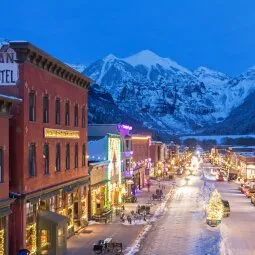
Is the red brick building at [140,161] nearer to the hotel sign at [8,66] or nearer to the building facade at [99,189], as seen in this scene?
the building facade at [99,189]

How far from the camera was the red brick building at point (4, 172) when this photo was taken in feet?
96.6

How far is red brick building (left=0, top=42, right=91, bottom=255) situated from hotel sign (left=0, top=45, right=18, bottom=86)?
8.9 inches

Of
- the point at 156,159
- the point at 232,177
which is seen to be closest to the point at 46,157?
the point at 232,177

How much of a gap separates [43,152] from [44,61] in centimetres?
530

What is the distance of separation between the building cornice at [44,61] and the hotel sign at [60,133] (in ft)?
11.5

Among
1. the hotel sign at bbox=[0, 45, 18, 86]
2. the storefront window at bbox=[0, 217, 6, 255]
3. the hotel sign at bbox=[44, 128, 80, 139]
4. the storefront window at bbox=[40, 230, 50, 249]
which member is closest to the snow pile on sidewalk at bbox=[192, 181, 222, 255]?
the storefront window at bbox=[40, 230, 50, 249]

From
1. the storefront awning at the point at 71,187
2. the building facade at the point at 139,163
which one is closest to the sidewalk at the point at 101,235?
the storefront awning at the point at 71,187

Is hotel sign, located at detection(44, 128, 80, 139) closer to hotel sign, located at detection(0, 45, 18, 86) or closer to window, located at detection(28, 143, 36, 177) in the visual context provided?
window, located at detection(28, 143, 36, 177)

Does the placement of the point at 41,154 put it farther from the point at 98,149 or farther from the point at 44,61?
the point at 98,149

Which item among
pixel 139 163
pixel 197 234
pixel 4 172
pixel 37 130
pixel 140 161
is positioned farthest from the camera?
pixel 140 161

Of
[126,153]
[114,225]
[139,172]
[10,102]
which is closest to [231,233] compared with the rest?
[114,225]

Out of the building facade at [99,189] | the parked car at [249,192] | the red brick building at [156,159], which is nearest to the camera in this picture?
the building facade at [99,189]

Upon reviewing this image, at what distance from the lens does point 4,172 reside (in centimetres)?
3017

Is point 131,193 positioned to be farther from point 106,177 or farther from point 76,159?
point 76,159
